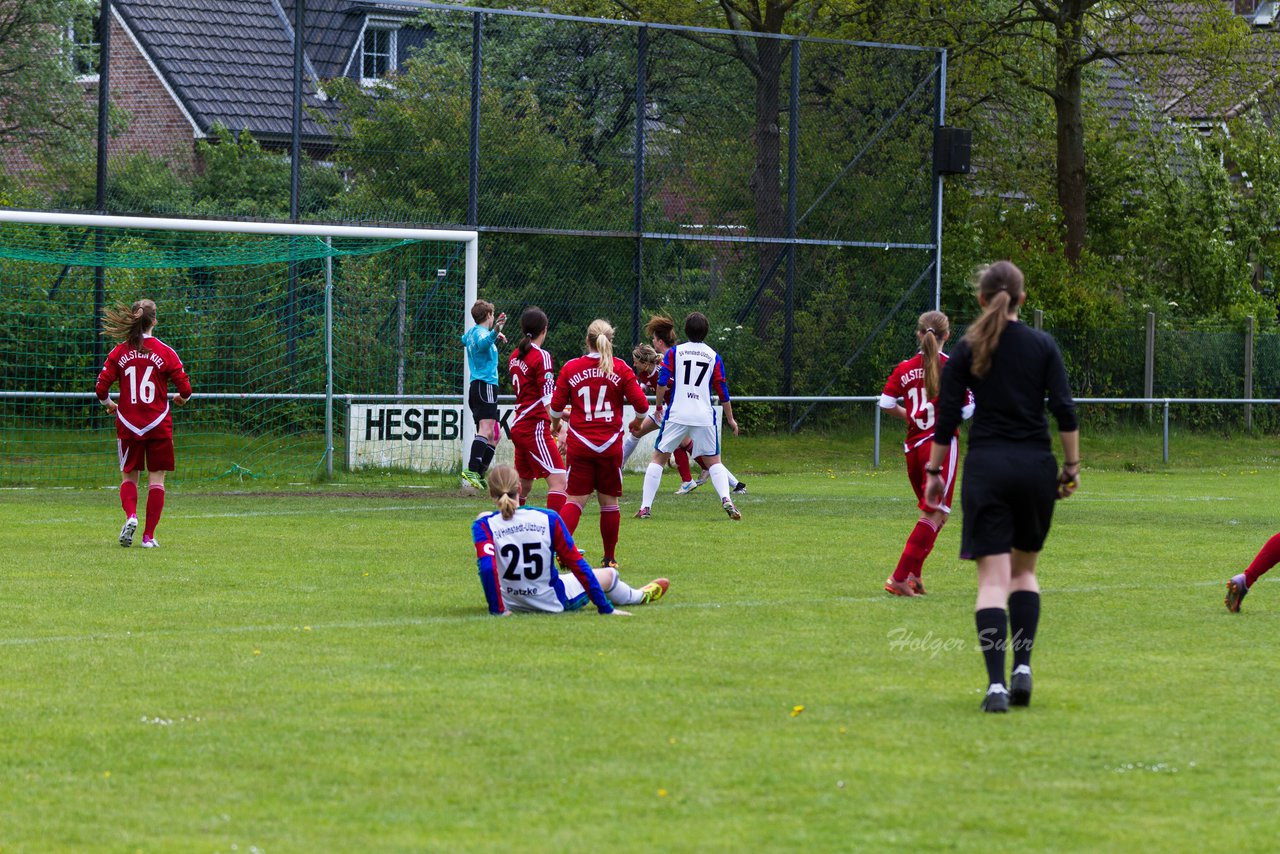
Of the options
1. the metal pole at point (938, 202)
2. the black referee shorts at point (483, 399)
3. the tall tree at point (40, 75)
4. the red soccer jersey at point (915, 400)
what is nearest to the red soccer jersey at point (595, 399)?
the red soccer jersey at point (915, 400)

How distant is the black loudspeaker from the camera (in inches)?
1017

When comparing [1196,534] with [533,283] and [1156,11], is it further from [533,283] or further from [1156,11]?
[1156,11]

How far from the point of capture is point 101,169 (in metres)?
20.9

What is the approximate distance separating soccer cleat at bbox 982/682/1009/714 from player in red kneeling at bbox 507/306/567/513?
6642mm

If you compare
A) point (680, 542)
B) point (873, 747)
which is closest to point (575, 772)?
point (873, 747)

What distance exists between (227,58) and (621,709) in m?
24.6

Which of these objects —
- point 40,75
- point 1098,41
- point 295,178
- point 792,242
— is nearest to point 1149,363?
point 1098,41

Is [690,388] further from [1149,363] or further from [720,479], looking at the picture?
[1149,363]

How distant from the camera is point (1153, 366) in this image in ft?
95.5

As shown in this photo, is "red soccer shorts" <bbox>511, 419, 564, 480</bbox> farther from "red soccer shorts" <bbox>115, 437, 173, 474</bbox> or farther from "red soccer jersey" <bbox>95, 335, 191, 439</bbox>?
"red soccer shorts" <bbox>115, 437, 173, 474</bbox>

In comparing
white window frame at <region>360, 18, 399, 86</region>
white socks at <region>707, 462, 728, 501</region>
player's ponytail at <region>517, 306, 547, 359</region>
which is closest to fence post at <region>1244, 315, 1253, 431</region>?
white window frame at <region>360, 18, 399, 86</region>

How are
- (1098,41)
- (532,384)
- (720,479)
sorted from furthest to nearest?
1. (1098,41)
2. (720,479)
3. (532,384)

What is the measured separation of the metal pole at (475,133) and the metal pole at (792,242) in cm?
488

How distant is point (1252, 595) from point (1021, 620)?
4.84 meters
